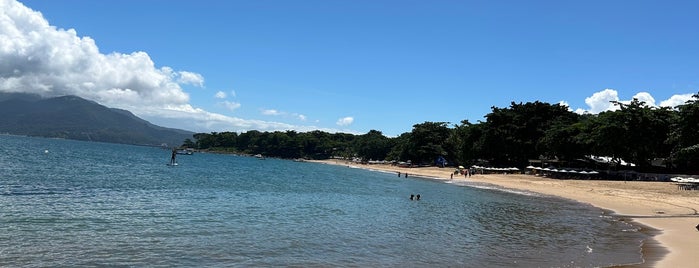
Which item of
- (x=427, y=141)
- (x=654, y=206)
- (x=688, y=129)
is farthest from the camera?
(x=427, y=141)

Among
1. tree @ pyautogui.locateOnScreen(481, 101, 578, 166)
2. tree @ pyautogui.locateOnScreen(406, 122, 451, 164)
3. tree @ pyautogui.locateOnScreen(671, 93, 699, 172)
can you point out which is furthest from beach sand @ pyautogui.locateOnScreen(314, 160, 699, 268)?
tree @ pyautogui.locateOnScreen(406, 122, 451, 164)

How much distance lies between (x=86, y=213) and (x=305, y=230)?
10503mm

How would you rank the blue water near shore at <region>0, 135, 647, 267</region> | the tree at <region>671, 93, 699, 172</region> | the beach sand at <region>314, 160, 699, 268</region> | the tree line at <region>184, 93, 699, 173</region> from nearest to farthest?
1. the blue water near shore at <region>0, 135, 647, 267</region>
2. the beach sand at <region>314, 160, 699, 268</region>
3. the tree at <region>671, 93, 699, 172</region>
4. the tree line at <region>184, 93, 699, 173</region>

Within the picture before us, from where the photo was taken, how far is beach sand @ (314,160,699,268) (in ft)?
55.4

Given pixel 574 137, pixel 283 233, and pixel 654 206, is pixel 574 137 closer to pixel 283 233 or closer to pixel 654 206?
pixel 654 206

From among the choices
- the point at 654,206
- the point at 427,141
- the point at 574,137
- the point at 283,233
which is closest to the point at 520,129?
the point at 574,137

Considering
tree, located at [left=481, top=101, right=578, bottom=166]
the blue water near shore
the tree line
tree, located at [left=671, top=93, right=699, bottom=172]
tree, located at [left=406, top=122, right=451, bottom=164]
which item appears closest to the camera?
the blue water near shore

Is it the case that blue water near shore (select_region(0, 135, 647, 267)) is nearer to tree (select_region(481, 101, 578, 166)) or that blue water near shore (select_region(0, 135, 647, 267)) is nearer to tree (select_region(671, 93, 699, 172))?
tree (select_region(671, 93, 699, 172))

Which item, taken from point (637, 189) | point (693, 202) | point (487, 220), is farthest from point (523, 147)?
point (487, 220)

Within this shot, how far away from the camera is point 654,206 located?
35.0m

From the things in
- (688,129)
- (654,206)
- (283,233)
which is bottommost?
(283,233)

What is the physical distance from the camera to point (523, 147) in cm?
9169

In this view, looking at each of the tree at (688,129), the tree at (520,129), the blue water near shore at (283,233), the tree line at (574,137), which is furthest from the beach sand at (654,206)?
the tree at (520,129)

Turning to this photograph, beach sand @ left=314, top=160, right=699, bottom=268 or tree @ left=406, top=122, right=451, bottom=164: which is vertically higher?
tree @ left=406, top=122, right=451, bottom=164
